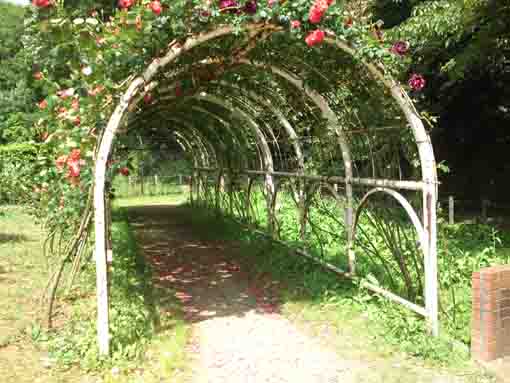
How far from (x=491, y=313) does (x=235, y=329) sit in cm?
226

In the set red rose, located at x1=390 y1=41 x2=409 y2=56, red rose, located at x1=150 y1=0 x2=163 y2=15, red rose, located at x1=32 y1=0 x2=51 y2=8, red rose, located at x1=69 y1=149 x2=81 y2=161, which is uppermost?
red rose, located at x1=32 y1=0 x2=51 y2=8

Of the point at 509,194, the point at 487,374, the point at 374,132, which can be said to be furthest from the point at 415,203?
the point at 509,194

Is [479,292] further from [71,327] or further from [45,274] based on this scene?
[45,274]

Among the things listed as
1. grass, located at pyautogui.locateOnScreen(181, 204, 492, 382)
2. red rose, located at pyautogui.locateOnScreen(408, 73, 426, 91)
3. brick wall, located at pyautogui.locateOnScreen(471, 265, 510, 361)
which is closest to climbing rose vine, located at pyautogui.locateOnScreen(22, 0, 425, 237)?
red rose, located at pyautogui.locateOnScreen(408, 73, 426, 91)

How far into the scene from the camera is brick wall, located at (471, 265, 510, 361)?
→ 371 cm

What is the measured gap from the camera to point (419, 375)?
3.68 metres

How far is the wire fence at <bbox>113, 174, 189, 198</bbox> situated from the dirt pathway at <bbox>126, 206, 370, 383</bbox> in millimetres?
15019

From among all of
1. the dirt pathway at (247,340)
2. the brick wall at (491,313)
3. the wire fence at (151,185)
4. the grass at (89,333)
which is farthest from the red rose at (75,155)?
the wire fence at (151,185)

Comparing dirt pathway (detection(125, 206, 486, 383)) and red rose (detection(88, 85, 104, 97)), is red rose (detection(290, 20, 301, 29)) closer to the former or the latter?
red rose (detection(88, 85, 104, 97))

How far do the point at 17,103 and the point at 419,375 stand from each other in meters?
33.5

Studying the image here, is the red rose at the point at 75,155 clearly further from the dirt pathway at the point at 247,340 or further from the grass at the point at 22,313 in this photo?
the dirt pathway at the point at 247,340

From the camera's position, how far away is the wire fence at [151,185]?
23.5 m

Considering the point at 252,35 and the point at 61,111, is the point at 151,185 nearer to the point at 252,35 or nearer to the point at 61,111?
the point at 61,111

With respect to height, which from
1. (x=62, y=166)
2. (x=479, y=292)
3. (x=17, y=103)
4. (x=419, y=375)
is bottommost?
(x=419, y=375)
